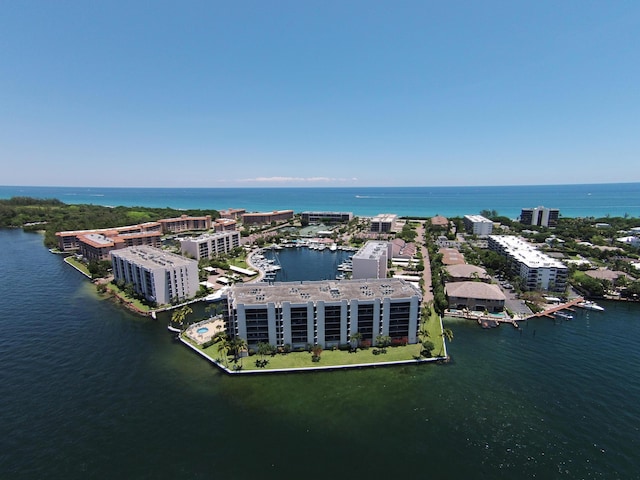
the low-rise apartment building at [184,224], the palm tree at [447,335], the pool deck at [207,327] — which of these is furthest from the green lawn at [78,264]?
the palm tree at [447,335]

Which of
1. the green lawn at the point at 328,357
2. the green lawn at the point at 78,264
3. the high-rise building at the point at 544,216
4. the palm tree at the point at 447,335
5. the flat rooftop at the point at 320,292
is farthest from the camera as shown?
the high-rise building at the point at 544,216

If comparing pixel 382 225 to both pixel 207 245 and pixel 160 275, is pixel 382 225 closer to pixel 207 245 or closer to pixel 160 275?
pixel 207 245

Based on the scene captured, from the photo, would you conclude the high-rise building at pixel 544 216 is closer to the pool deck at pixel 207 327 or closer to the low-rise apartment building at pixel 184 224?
the pool deck at pixel 207 327

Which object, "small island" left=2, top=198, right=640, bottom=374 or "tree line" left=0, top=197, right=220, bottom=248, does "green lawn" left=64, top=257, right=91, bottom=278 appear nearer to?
"small island" left=2, top=198, right=640, bottom=374

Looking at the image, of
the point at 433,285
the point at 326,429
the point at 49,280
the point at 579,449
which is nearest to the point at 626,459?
the point at 579,449

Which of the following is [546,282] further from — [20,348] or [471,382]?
[20,348]

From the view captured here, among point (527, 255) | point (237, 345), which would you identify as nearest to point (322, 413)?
point (237, 345)
